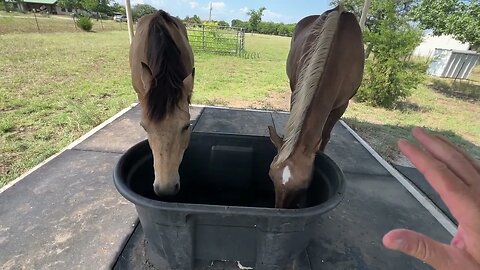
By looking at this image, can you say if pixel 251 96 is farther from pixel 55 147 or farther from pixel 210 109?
pixel 55 147

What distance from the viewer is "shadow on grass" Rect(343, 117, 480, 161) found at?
3.66 m

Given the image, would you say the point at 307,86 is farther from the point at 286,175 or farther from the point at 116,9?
the point at 116,9

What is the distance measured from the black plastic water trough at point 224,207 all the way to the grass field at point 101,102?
5.37ft

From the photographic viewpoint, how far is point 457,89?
933cm

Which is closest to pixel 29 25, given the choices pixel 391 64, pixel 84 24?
pixel 84 24

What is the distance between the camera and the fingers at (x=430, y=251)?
50 centimetres

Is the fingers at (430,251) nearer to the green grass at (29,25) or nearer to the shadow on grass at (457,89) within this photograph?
the shadow on grass at (457,89)

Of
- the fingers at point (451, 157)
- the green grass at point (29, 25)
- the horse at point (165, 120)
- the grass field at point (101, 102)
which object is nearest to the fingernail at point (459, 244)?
the fingers at point (451, 157)

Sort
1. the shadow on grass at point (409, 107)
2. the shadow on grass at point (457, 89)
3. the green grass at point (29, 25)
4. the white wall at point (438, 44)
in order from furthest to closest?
1. the green grass at point (29, 25)
2. the white wall at point (438, 44)
3. the shadow on grass at point (457, 89)
4. the shadow on grass at point (409, 107)

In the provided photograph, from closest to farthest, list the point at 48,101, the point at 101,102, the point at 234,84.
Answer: the point at 48,101, the point at 101,102, the point at 234,84

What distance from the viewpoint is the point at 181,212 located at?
1149 mm

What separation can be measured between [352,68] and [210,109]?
228 cm

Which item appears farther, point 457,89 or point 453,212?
point 457,89

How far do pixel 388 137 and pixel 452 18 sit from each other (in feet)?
19.3
